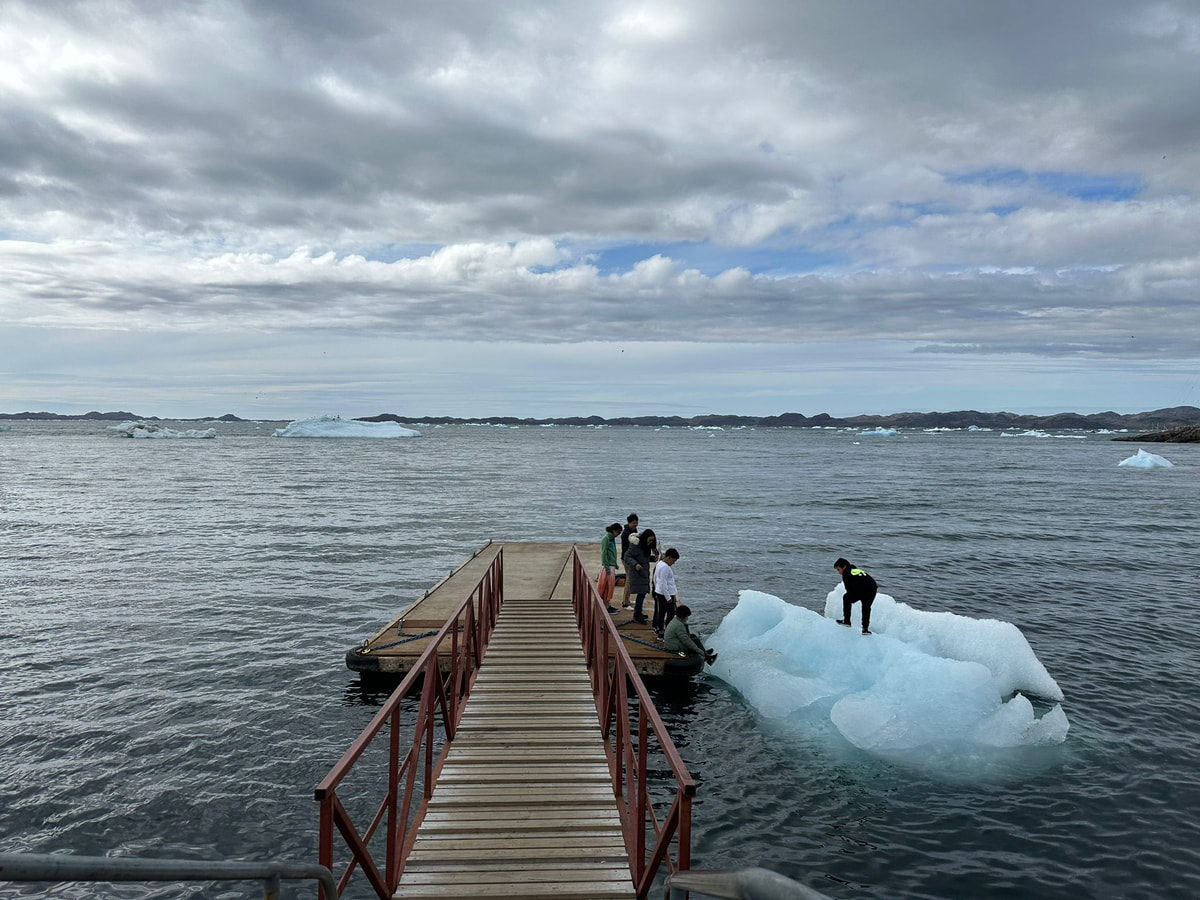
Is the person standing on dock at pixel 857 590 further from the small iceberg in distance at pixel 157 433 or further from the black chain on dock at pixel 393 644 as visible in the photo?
the small iceberg in distance at pixel 157 433

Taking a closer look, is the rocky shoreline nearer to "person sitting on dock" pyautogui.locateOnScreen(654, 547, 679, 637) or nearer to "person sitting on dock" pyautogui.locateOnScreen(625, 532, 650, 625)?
"person sitting on dock" pyautogui.locateOnScreen(625, 532, 650, 625)

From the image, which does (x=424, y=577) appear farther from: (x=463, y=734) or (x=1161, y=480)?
(x=1161, y=480)

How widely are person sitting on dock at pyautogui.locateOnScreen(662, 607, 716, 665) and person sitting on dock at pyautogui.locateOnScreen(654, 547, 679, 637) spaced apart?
0.20 metres

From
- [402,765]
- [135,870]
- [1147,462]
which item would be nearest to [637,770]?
[402,765]

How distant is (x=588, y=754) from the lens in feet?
28.0

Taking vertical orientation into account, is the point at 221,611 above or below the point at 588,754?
below

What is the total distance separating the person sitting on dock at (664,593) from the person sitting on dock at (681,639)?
0.20m

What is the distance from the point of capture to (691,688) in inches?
589

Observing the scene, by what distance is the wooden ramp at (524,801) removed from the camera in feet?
20.3

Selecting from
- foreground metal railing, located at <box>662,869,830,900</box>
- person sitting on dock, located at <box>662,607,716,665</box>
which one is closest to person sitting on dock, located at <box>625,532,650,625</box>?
person sitting on dock, located at <box>662,607,716,665</box>

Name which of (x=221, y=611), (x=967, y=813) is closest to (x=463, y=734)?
(x=967, y=813)

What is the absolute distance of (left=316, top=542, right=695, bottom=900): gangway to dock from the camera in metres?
6.00

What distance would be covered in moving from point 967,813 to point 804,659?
4.51 metres

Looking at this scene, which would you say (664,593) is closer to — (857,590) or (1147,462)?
(857,590)
